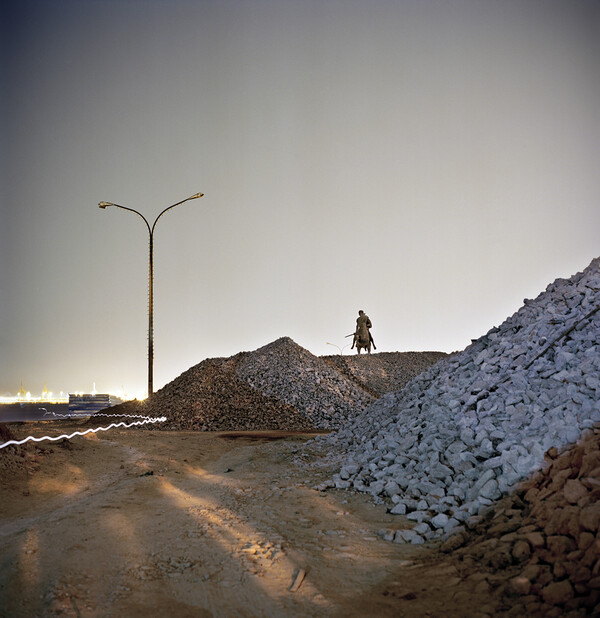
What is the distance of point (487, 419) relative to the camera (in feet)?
23.2

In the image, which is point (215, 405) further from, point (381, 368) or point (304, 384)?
point (381, 368)

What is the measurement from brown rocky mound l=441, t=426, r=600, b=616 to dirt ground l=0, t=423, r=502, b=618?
8.7 inches

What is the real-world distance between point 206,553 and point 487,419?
4319 mm

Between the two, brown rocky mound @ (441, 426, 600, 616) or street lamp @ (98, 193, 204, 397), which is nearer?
brown rocky mound @ (441, 426, 600, 616)

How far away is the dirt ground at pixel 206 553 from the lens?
12.8 feet

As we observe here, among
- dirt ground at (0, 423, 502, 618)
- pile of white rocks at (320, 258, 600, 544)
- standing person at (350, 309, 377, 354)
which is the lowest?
dirt ground at (0, 423, 502, 618)

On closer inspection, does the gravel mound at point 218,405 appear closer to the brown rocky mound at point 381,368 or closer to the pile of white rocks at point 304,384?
the pile of white rocks at point 304,384

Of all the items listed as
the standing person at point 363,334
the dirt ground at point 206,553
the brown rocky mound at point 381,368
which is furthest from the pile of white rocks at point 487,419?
the standing person at point 363,334

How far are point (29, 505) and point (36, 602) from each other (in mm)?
2896

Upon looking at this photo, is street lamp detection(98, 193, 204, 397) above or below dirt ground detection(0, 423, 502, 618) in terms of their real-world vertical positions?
above

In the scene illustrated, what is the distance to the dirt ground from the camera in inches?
153

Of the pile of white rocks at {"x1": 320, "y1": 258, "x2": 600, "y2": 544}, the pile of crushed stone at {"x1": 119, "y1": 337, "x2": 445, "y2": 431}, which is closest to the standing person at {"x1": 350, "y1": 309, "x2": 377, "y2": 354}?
the pile of crushed stone at {"x1": 119, "y1": 337, "x2": 445, "y2": 431}

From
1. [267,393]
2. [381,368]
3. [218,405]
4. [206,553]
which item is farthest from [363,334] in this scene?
[206,553]

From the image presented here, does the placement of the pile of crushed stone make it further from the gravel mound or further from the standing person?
the standing person
